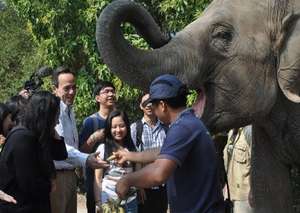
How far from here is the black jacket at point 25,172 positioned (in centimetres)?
569

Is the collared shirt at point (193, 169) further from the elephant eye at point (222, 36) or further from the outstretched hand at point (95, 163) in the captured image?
the outstretched hand at point (95, 163)

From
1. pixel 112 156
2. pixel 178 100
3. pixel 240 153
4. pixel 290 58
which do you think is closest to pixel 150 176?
pixel 178 100

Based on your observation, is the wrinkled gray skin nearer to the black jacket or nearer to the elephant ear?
the elephant ear

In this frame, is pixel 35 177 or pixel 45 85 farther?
pixel 45 85

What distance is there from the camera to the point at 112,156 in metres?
5.79

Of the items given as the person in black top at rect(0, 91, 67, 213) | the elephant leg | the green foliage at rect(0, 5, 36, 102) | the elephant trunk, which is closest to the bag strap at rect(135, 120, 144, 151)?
the elephant leg

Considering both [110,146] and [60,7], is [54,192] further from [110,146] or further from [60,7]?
[60,7]

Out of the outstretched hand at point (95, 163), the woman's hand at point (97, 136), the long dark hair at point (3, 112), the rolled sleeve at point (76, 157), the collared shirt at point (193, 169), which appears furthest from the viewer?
the woman's hand at point (97, 136)

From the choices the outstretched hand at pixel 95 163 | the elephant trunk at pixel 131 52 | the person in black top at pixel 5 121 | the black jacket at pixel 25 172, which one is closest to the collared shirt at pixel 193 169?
the elephant trunk at pixel 131 52

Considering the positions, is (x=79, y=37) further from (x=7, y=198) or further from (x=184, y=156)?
(x=184, y=156)

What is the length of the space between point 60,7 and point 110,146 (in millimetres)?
5329

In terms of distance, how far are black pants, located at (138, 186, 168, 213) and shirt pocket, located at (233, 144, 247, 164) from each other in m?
0.72

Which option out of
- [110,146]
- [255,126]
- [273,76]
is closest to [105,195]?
[110,146]

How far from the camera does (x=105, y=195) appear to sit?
6930 mm
